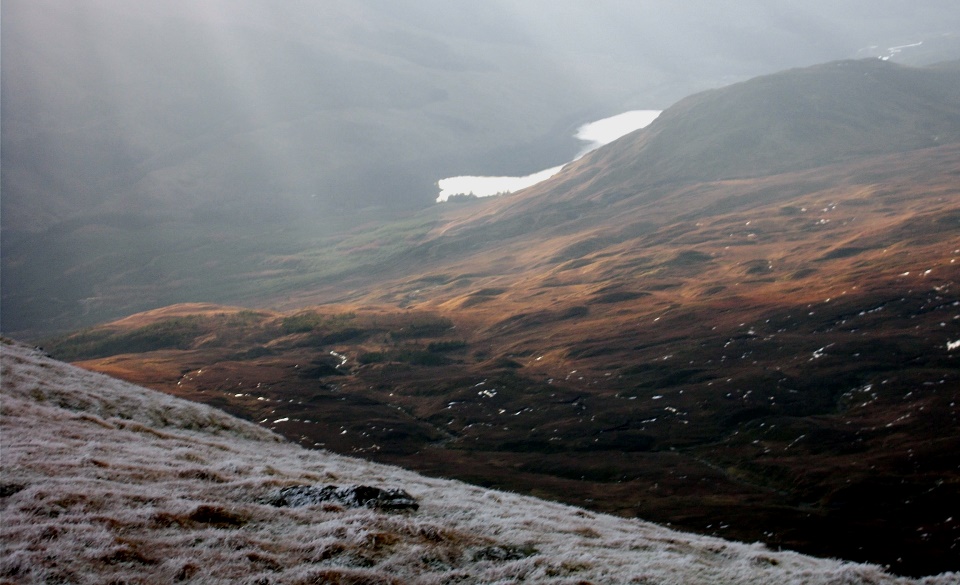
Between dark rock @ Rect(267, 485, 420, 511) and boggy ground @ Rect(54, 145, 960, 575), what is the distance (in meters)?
39.7

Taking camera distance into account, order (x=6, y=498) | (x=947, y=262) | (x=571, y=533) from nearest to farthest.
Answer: (x=6, y=498), (x=571, y=533), (x=947, y=262)

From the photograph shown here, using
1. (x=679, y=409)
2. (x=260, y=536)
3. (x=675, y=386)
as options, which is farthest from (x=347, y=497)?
(x=675, y=386)

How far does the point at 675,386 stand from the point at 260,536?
4094 inches

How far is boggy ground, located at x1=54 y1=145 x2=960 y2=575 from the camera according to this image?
77125 millimetres

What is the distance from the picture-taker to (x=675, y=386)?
122562mm

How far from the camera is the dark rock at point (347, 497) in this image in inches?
1136

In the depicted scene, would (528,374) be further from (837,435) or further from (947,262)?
(947,262)

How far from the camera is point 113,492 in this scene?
26.2 m

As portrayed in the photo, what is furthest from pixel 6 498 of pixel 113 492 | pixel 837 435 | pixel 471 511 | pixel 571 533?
pixel 837 435

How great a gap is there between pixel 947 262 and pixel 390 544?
15191 cm

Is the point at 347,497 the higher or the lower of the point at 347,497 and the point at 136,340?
the lower

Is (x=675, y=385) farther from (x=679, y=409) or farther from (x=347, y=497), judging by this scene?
(x=347, y=497)

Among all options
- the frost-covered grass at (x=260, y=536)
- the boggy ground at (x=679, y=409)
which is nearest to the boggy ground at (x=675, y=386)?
the boggy ground at (x=679, y=409)

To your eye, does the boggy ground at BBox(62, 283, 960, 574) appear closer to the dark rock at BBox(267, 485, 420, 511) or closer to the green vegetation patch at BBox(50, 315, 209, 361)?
the green vegetation patch at BBox(50, 315, 209, 361)
